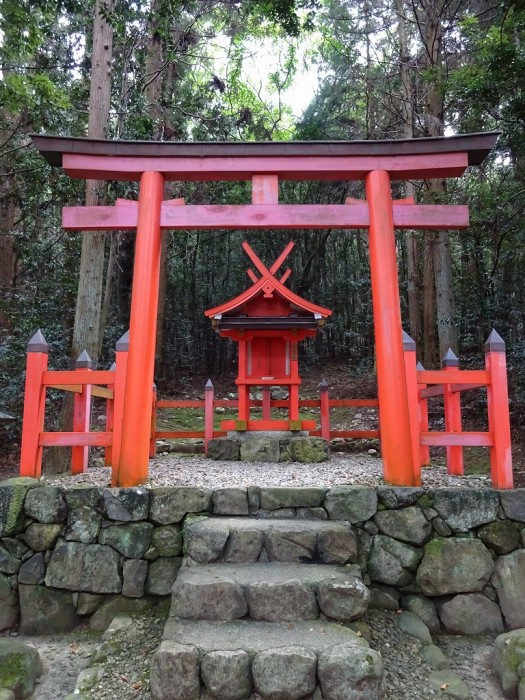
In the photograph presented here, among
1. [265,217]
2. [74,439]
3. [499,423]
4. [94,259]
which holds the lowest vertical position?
[74,439]

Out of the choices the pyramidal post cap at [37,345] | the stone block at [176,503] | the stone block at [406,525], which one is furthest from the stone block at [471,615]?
the pyramidal post cap at [37,345]

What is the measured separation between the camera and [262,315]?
676 cm

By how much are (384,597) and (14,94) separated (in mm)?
8410

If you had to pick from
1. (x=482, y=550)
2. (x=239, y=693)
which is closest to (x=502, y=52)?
(x=482, y=550)

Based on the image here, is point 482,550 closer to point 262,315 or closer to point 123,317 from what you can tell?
point 262,315

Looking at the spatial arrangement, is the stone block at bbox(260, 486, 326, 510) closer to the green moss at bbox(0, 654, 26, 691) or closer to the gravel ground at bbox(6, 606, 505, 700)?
the gravel ground at bbox(6, 606, 505, 700)

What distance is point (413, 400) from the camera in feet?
14.5

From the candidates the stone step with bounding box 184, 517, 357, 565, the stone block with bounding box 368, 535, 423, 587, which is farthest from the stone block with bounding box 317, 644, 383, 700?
the stone block with bounding box 368, 535, 423, 587

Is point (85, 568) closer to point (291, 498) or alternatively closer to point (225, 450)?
point (291, 498)

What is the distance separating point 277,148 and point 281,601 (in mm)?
4055

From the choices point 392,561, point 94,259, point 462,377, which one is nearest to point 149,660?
point 392,561

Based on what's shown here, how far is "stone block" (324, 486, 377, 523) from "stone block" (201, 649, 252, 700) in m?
1.51

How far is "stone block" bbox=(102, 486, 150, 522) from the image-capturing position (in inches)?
151

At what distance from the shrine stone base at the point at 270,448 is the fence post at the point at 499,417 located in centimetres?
256
